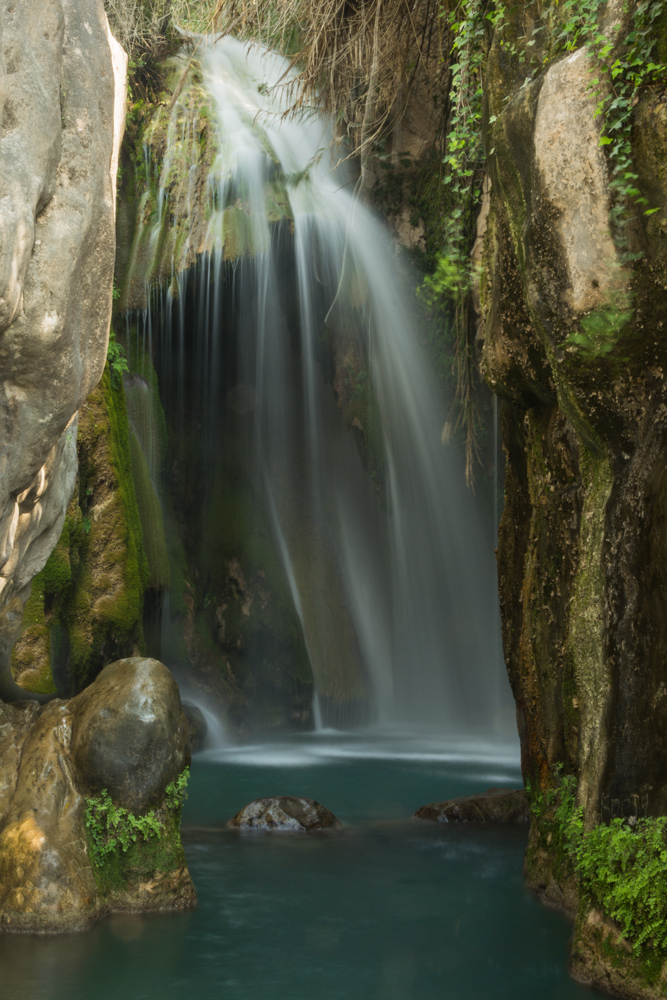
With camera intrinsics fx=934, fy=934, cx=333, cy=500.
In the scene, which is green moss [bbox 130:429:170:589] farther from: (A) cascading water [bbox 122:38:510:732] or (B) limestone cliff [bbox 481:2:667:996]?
(B) limestone cliff [bbox 481:2:667:996]

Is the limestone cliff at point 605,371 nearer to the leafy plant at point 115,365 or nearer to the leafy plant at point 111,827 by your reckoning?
the leafy plant at point 111,827

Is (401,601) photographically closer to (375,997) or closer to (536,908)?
(536,908)

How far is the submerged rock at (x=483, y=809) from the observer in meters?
7.78

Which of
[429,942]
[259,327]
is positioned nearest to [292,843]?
[429,942]

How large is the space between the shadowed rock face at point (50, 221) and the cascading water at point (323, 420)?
27.9 feet

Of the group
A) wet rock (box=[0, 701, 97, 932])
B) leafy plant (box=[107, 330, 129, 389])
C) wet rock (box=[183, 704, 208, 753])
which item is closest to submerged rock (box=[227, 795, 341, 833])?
wet rock (box=[0, 701, 97, 932])

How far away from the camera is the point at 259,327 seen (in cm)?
1412

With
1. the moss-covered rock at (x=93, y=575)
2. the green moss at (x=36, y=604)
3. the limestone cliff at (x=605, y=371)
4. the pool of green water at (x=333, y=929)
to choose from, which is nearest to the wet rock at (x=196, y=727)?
the moss-covered rock at (x=93, y=575)

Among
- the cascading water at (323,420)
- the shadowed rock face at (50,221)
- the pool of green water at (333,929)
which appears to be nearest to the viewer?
the shadowed rock face at (50,221)

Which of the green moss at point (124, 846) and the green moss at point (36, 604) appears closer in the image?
the green moss at point (124, 846)

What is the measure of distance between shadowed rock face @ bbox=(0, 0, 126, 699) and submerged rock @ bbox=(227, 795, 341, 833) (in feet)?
10.8

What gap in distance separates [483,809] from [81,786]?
3.70 meters

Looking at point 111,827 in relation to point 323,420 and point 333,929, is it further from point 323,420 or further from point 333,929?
point 323,420

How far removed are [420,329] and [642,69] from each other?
9.97 m
